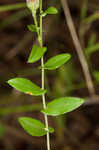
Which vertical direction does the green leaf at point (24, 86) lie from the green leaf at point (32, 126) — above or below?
above

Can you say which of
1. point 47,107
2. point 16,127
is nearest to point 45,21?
point 16,127

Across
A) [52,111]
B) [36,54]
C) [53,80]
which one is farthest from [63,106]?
[53,80]

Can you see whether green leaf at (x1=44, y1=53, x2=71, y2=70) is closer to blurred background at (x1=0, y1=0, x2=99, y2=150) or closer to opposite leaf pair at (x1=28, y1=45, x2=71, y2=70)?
opposite leaf pair at (x1=28, y1=45, x2=71, y2=70)

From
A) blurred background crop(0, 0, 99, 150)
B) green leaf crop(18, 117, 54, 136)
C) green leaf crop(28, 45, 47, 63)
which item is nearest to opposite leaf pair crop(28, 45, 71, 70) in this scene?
green leaf crop(28, 45, 47, 63)

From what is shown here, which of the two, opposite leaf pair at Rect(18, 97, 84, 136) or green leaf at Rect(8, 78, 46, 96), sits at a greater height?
green leaf at Rect(8, 78, 46, 96)

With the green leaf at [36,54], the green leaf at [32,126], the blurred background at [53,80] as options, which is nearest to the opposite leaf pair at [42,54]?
the green leaf at [36,54]

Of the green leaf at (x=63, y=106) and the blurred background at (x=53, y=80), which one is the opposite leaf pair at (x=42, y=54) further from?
the blurred background at (x=53, y=80)

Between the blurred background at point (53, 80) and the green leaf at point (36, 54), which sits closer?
the green leaf at point (36, 54)
